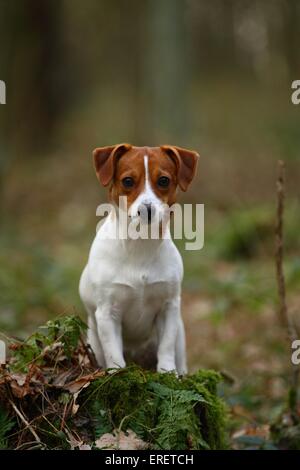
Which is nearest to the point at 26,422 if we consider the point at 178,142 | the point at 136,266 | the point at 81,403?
the point at 81,403

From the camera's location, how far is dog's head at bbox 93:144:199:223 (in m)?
3.51

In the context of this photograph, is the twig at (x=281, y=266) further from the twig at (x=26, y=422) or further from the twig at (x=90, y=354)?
the twig at (x=26, y=422)

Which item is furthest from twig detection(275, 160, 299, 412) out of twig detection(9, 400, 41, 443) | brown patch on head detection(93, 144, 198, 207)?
twig detection(9, 400, 41, 443)

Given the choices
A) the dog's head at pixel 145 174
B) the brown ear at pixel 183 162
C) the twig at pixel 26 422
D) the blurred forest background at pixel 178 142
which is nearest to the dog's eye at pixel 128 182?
the dog's head at pixel 145 174

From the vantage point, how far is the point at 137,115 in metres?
15.2

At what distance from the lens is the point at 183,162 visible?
371cm

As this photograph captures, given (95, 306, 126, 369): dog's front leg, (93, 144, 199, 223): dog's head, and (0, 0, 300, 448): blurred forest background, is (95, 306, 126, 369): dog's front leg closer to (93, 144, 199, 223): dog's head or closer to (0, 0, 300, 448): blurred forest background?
(93, 144, 199, 223): dog's head

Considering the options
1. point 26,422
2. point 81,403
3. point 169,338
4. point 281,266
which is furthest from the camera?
point 281,266

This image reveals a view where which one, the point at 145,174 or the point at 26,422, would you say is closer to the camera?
the point at 26,422

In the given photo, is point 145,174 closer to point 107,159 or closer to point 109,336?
point 107,159

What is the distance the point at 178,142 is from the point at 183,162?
33.4ft

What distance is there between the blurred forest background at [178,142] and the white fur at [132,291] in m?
1.33

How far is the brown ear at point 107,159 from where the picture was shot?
3.66m

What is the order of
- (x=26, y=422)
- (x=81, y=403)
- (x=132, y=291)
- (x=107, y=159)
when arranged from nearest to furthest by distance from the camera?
(x=26, y=422) → (x=81, y=403) → (x=107, y=159) → (x=132, y=291)
